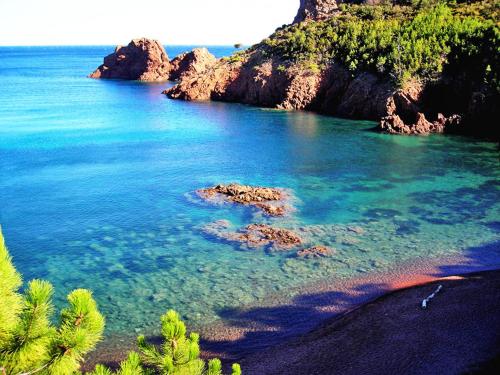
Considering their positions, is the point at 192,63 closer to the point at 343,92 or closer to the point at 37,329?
the point at 343,92

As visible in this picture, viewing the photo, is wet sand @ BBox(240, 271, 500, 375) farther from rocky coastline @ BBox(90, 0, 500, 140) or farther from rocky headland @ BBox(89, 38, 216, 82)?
rocky headland @ BBox(89, 38, 216, 82)

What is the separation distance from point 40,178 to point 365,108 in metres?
41.7

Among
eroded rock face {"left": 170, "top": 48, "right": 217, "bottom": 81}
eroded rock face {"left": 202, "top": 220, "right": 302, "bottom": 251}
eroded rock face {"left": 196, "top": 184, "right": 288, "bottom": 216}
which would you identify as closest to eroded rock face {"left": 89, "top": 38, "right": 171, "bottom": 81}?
eroded rock face {"left": 170, "top": 48, "right": 217, "bottom": 81}

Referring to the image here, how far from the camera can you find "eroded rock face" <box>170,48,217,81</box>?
367 feet

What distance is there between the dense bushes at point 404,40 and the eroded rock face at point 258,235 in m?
38.2

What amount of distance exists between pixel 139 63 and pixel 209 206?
4140 inches

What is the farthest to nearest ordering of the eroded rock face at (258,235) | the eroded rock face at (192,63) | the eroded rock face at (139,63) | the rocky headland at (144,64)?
1. the eroded rock face at (139,63)
2. the rocky headland at (144,64)
3. the eroded rock face at (192,63)
4. the eroded rock face at (258,235)

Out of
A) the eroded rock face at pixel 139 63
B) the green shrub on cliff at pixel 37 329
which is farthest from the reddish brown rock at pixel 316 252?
the eroded rock face at pixel 139 63

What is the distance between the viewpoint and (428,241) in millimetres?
26484

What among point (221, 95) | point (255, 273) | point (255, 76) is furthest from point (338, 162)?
point (221, 95)

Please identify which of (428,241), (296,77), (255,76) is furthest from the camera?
(255,76)

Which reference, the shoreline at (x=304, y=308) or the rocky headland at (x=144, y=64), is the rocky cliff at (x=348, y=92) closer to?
the shoreline at (x=304, y=308)

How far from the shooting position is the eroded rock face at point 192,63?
112 meters

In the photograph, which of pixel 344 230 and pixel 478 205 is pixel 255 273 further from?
pixel 478 205
